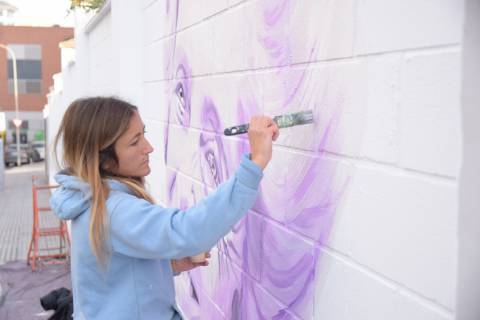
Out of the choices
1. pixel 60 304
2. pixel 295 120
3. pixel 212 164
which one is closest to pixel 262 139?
pixel 295 120

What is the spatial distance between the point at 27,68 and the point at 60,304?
138ft

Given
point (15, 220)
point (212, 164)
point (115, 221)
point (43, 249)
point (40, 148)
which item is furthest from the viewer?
point (40, 148)

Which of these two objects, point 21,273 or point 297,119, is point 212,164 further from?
point 21,273

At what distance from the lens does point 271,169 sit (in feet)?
6.72

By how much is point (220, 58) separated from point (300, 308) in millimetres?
1158

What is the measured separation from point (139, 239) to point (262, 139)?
0.49 m

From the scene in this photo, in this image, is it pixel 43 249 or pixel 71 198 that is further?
pixel 43 249

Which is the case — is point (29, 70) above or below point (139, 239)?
above

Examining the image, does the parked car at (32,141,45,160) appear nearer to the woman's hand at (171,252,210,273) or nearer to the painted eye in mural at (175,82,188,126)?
the painted eye in mural at (175,82,188,126)

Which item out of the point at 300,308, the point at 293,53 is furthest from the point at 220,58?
the point at 300,308

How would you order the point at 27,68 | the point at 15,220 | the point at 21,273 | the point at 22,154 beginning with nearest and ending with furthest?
the point at 21,273 → the point at 15,220 → the point at 22,154 → the point at 27,68

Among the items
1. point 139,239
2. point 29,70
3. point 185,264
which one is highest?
point 29,70

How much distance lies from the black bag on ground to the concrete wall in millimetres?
1316

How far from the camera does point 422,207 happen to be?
1.25 meters
